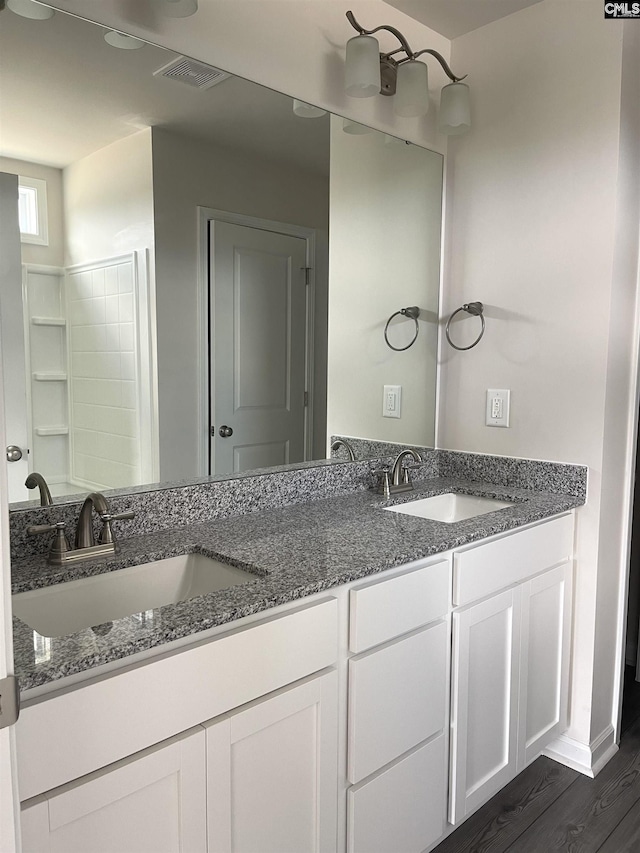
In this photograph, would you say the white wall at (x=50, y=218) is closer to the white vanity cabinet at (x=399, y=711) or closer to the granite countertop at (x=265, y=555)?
the granite countertop at (x=265, y=555)

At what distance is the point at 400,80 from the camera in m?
2.10

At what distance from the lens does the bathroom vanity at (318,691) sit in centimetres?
101

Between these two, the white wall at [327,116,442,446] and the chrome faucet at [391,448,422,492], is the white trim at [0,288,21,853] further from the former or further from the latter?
the chrome faucet at [391,448,422,492]

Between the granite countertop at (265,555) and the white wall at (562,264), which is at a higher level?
the white wall at (562,264)

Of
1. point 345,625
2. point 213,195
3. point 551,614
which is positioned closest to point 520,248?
point 213,195

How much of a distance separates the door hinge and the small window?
1008mm

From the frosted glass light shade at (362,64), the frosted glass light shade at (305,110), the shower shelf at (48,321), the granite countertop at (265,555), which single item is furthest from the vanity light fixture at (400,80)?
the granite countertop at (265,555)

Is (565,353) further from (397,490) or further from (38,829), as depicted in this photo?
(38,829)

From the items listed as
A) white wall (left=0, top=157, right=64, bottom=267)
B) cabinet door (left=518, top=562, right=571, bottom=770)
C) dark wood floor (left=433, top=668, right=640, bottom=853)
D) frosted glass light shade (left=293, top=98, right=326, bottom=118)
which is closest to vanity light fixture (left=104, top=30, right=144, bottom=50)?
white wall (left=0, top=157, right=64, bottom=267)

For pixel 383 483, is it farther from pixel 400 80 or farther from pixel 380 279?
pixel 400 80

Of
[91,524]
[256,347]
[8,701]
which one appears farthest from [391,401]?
[8,701]

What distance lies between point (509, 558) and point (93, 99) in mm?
1618

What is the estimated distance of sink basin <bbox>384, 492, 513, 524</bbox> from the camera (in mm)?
2180

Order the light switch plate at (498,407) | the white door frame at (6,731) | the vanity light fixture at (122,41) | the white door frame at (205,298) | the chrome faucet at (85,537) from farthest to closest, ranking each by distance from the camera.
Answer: the light switch plate at (498,407), the white door frame at (205,298), the vanity light fixture at (122,41), the chrome faucet at (85,537), the white door frame at (6,731)
